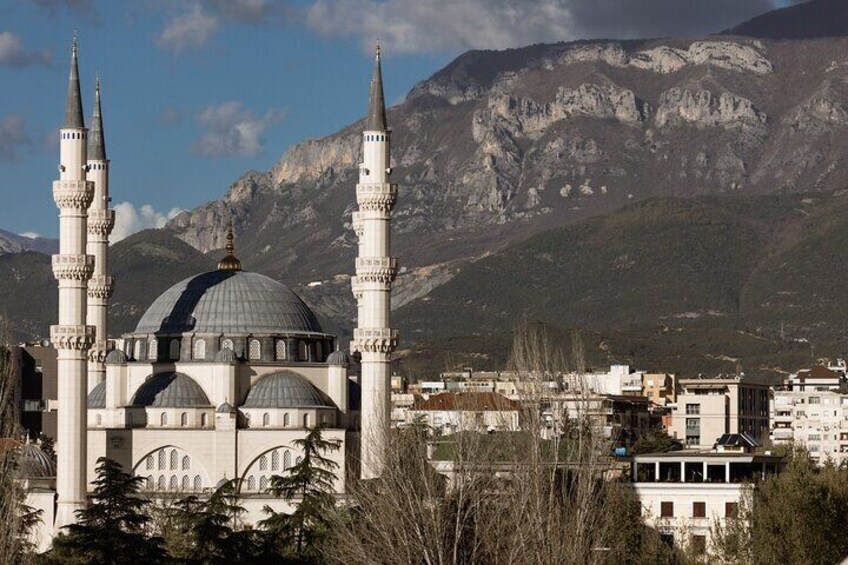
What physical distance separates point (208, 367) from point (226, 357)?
0.74m

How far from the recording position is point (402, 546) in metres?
55.2

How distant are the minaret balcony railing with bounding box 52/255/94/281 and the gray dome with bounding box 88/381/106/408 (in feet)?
22.8

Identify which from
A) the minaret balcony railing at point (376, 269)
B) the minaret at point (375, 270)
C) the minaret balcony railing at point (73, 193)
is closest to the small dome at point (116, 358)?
the minaret balcony railing at point (73, 193)

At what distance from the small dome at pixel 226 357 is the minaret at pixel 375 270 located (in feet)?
16.6

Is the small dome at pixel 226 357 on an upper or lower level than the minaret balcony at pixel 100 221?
lower

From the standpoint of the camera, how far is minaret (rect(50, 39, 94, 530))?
72.8 metres

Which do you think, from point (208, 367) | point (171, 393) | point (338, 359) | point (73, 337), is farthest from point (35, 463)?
point (338, 359)

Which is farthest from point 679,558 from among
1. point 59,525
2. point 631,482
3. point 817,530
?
point 59,525

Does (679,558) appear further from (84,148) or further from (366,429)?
(84,148)

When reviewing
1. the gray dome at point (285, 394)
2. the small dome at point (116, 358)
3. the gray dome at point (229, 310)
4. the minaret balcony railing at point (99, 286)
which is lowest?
the gray dome at point (285, 394)

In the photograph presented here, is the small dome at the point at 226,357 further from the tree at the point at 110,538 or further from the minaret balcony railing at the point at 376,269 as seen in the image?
the tree at the point at 110,538

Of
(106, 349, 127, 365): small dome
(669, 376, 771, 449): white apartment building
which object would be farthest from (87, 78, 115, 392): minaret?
(669, 376, 771, 449): white apartment building

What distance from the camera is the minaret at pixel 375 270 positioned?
2936 inches

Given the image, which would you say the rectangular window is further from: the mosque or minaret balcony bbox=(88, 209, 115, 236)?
minaret balcony bbox=(88, 209, 115, 236)
